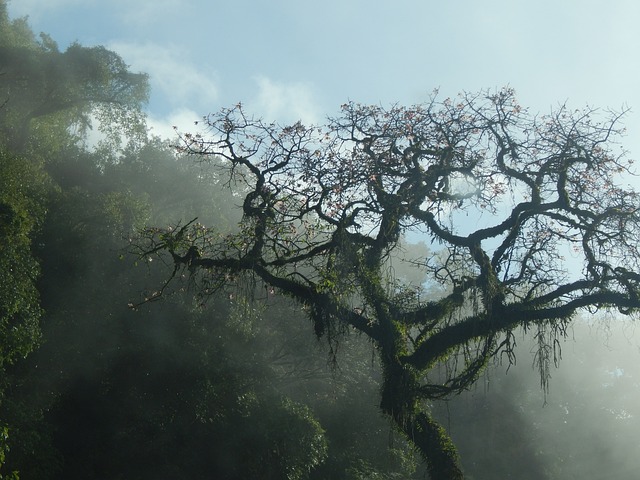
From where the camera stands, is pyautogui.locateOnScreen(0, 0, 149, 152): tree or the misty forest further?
pyautogui.locateOnScreen(0, 0, 149, 152): tree

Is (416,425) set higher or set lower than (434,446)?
higher

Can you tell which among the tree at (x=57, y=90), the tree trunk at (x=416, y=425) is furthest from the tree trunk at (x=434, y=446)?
the tree at (x=57, y=90)

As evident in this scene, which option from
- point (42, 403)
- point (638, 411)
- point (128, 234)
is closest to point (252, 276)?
point (42, 403)

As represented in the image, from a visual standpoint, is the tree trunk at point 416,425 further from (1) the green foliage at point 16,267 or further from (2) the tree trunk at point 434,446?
(1) the green foliage at point 16,267

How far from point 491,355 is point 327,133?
4.01 m

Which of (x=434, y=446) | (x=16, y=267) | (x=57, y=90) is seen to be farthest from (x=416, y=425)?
(x=57, y=90)

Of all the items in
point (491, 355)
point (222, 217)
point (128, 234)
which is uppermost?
point (222, 217)

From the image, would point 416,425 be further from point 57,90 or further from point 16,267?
point 57,90

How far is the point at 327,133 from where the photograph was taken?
33.1 feet

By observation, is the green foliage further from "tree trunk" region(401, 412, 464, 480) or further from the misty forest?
"tree trunk" region(401, 412, 464, 480)

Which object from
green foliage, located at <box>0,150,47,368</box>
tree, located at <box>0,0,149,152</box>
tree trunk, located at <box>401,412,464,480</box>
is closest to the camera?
tree trunk, located at <box>401,412,464,480</box>

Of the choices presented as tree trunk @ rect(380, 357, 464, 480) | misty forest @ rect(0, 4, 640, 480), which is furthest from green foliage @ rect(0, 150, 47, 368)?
tree trunk @ rect(380, 357, 464, 480)

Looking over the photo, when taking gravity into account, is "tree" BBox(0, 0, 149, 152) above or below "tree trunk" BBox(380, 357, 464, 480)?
above

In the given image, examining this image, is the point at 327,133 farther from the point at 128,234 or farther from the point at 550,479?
the point at 550,479
